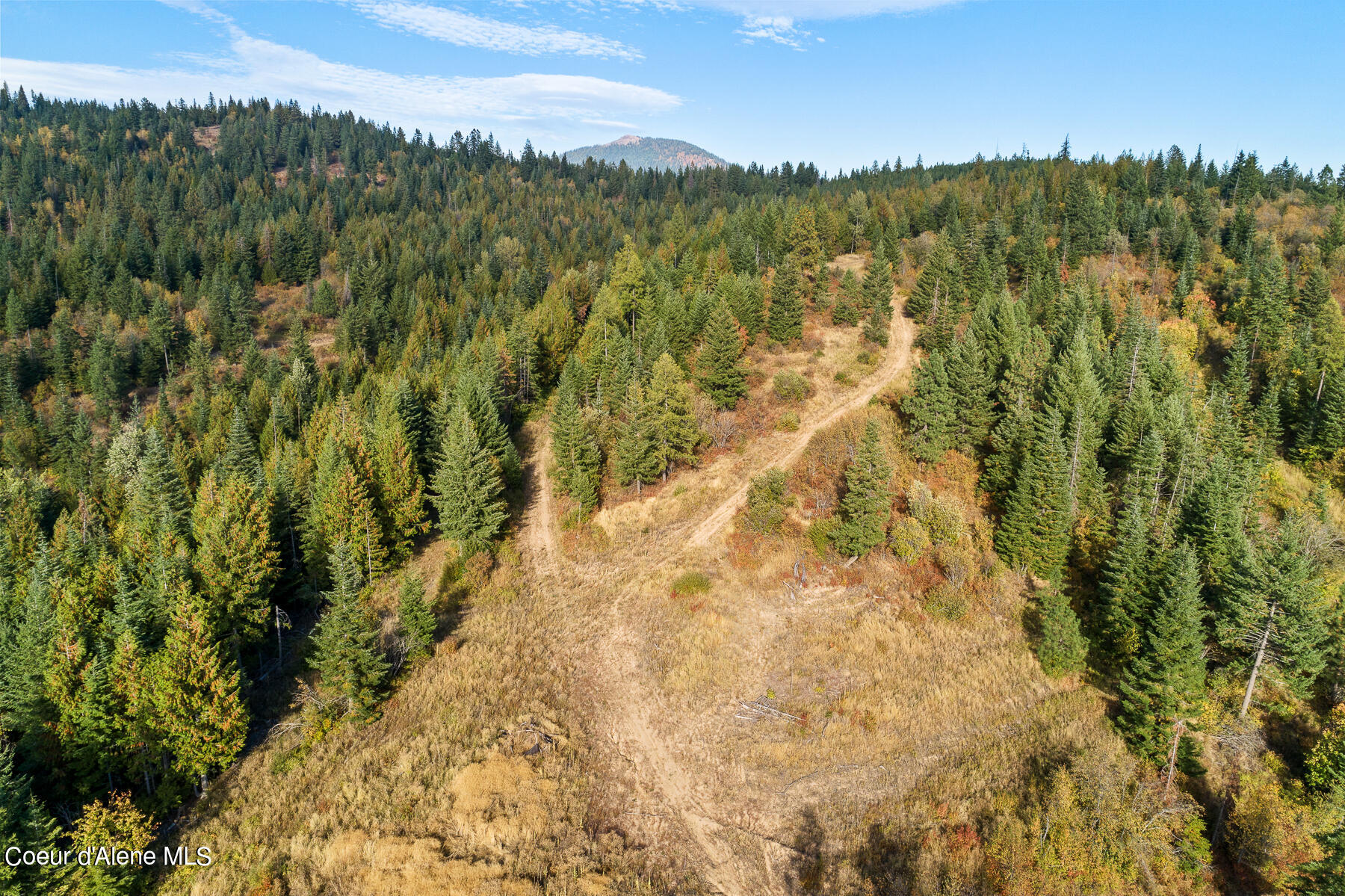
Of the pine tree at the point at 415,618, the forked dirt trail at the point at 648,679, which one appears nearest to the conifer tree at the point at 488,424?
the forked dirt trail at the point at 648,679

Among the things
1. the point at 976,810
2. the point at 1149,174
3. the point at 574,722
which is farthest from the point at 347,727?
the point at 1149,174

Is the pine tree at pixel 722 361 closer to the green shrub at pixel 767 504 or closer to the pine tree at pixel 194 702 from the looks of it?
the green shrub at pixel 767 504

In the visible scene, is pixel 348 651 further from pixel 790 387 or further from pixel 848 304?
pixel 848 304

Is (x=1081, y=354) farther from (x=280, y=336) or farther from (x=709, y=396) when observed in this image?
(x=280, y=336)

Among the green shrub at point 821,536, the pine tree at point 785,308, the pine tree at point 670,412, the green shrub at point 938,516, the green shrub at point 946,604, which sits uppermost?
the pine tree at point 785,308

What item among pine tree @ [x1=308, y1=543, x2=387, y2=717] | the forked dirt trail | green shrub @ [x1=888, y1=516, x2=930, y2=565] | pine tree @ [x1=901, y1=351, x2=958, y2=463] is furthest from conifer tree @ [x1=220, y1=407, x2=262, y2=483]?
pine tree @ [x1=901, y1=351, x2=958, y2=463]

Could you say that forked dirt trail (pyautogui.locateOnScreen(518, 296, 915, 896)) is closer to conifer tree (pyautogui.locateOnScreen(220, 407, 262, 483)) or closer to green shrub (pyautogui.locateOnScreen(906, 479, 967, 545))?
green shrub (pyautogui.locateOnScreen(906, 479, 967, 545))

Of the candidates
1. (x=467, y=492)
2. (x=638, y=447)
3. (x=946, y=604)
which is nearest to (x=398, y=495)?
(x=467, y=492)

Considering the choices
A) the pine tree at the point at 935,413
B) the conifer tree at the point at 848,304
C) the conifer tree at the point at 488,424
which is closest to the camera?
the pine tree at the point at 935,413
